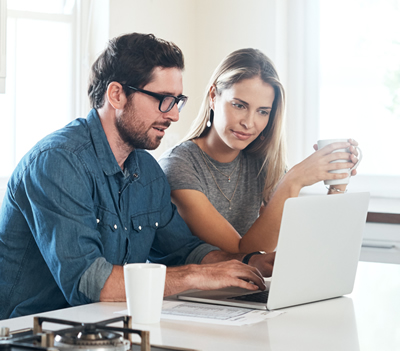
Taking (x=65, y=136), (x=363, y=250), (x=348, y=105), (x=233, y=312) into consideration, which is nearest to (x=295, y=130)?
(x=348, y=105)

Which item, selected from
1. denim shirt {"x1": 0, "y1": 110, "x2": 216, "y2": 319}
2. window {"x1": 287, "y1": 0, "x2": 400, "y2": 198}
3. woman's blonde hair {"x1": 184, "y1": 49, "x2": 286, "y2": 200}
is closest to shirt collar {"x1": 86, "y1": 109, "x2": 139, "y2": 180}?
denim shirt {"x1": 0, "y1": 110, "x2": 216, "y2": 319}

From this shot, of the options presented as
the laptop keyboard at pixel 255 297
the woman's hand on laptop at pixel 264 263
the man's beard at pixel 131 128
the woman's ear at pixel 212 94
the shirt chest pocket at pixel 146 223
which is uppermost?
the woman's ear at pixel 212 94

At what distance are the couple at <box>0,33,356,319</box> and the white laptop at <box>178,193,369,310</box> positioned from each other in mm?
91

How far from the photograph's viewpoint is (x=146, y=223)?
1.50m

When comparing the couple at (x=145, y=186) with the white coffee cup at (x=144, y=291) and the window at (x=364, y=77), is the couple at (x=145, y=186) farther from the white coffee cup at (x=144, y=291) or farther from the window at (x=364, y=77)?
the window at (x=364, y=77)

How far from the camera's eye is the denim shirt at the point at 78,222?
1204 millimetres

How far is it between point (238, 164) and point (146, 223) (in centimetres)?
57

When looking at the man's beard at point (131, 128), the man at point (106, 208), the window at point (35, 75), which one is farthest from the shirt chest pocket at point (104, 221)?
the window at point (35, 75)

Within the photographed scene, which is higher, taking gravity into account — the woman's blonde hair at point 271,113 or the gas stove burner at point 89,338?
the woman's blonde hair at point 271,113

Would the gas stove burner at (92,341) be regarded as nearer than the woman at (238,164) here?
Yes

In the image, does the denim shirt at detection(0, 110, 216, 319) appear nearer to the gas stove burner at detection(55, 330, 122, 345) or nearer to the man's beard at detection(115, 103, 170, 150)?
the man's beard at detection(115, 103, 170, 150)

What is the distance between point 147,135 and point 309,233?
1.85ft

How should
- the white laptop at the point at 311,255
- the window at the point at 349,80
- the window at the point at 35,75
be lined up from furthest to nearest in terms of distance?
the window at the point at 349,80 → the window at the point at 35,75 → the white laptop at the point at 311,255

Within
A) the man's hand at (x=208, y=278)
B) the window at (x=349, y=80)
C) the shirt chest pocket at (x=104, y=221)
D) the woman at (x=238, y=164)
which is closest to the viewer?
the man's hand at (x=208, y=278)
